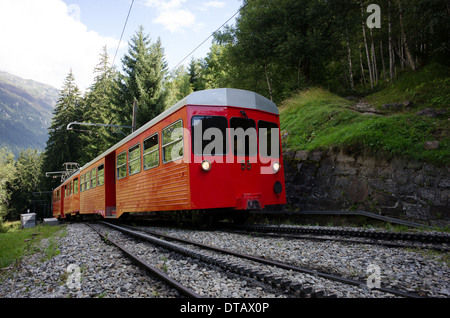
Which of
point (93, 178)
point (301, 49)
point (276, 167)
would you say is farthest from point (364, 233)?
point (301, 49)

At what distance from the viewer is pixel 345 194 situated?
26.2 ft

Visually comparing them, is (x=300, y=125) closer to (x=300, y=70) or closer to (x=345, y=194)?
(x=345, y=194)

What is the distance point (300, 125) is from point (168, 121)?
5.81 metres

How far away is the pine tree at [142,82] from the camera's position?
2483cm

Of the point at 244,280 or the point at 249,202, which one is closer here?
the point at 244,280

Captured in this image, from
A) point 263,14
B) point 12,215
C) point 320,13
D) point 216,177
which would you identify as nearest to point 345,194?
point 216,177

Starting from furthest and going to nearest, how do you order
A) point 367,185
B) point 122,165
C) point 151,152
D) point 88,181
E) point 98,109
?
point 98,109
point 88,181
point 122,165
point 151,152
point 367,185

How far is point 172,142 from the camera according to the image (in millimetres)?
7254

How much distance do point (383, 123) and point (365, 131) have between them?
0.51 metres

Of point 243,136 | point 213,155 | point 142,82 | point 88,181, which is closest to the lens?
point 213,155

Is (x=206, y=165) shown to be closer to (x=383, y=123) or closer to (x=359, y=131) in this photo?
(x=359, y=131)

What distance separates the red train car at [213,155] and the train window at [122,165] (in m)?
1.75

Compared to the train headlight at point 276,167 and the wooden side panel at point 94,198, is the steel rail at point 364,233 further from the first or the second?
the wooden side panel at point 94,198

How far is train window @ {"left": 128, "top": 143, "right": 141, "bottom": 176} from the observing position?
30.2 feet
